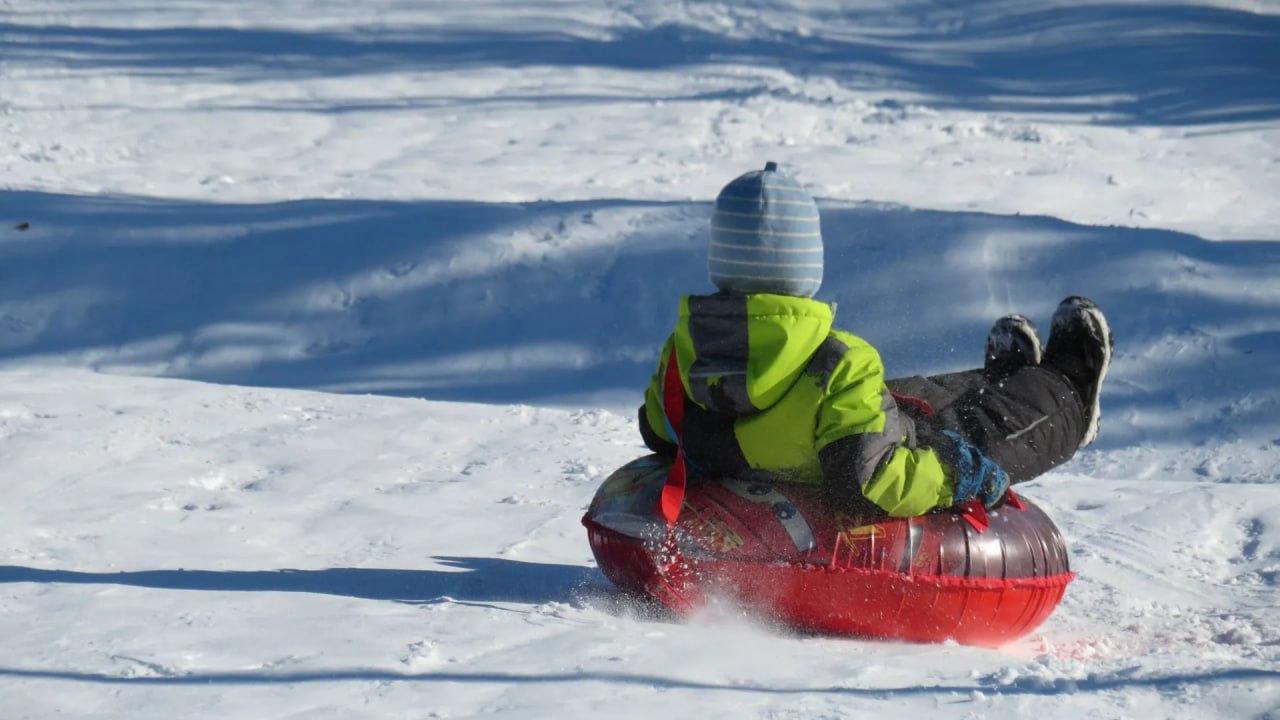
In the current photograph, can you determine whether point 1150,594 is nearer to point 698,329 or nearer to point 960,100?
point 698,329

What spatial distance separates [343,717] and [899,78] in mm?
10015

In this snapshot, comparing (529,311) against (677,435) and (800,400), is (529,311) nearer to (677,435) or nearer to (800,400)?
(677,435)

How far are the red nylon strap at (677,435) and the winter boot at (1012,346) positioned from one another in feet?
3.20

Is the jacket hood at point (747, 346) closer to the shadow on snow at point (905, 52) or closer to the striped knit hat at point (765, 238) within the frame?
the striped knit hat at point (765, 238)

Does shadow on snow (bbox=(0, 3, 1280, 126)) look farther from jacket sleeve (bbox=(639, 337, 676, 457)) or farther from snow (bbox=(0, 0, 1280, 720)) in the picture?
jacket sleeve (bbox=(639, 337, 676, 457))

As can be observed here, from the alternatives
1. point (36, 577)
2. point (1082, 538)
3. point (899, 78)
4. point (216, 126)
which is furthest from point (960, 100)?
point (36, 577)

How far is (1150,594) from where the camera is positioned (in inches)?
146

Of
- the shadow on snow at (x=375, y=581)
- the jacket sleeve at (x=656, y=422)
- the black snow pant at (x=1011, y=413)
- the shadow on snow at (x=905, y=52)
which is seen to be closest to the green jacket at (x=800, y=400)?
the jacket sleeve at (x=656, y=422)

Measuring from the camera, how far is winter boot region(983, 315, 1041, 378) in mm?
3645

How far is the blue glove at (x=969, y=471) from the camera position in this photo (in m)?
3.08

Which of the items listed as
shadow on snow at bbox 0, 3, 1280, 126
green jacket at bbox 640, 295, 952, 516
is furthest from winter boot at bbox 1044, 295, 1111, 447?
shadow on snow at bbox 0, 3, 1280, 126

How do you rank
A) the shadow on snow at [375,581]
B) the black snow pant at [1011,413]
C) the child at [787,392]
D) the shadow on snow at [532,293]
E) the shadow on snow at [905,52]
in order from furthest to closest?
1. the shadow on snow at [905,52]
2. the shadow on snow at [532,293]
3. the black snow pant at [1011,413]
4. the shadow on snow at [375,581]
5. the child at [787,392]

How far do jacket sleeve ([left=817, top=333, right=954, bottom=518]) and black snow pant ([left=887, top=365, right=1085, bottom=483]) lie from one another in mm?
312

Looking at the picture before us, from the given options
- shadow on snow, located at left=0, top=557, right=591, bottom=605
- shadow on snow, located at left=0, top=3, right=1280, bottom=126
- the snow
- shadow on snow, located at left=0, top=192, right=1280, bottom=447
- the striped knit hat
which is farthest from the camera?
shadow on snow, located at left=0, top=3, right=1280, bottom=126
